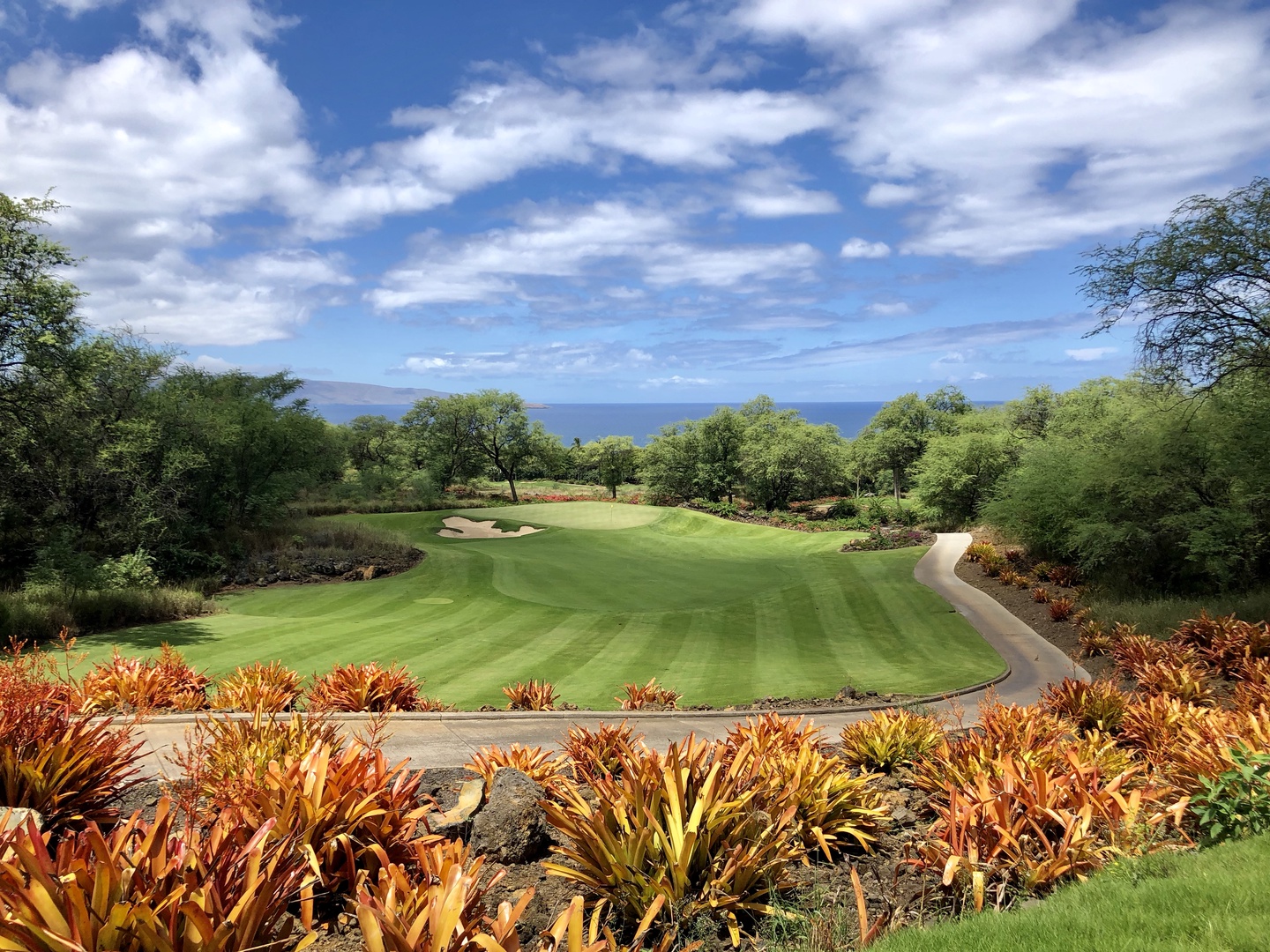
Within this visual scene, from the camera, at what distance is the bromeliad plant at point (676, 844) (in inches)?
136

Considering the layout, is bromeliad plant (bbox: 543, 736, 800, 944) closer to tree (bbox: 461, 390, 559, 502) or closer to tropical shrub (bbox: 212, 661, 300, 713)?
tropical shrub (bbox: 212, 661, 300, 713)

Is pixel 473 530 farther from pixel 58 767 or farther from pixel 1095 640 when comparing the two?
pixel 58 767

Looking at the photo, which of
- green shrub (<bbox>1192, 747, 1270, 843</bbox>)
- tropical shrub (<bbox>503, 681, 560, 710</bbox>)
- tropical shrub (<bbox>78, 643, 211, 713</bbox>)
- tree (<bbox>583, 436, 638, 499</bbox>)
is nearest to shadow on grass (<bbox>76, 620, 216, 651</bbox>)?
tropical shrub (<bbox>78, 643, 211, 713</bbox>)

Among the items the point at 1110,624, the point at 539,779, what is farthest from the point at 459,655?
the point at 1110,624

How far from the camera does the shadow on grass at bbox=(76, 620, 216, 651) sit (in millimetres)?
11969

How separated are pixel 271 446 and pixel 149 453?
520cm

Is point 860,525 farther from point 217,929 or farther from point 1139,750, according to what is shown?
point 217,929

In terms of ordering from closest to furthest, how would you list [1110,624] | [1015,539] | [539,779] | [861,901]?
[861,901] → [539,779] → [1110,624] → [1015,539]

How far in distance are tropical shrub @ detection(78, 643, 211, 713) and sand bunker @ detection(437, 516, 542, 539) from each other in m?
21.8

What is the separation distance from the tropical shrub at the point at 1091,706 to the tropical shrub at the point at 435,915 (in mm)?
7178

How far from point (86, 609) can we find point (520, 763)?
13275mm

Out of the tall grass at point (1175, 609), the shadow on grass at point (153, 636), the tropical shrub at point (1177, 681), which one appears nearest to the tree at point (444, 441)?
the shadow on grass at point (153, 636)

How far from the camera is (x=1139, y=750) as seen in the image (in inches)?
257

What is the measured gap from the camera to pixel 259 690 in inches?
272
